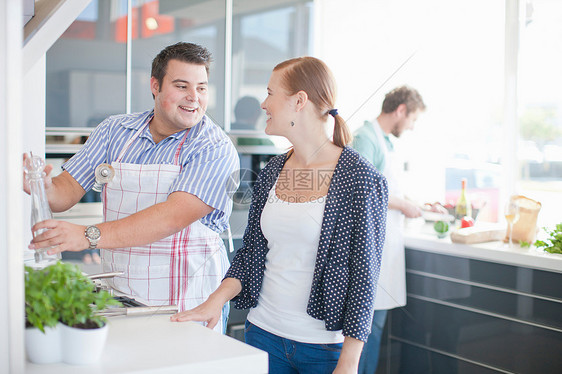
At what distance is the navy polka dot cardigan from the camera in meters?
1.13

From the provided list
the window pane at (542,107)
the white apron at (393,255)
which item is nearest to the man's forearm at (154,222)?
the white apron at (393,255)

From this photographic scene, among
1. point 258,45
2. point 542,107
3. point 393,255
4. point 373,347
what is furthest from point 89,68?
point 542,107

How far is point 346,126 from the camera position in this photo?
1.27 meters

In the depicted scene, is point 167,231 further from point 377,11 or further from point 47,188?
point 377,11

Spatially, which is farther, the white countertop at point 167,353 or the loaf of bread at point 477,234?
the loaf of bread at point 477,234

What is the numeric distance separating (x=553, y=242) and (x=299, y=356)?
1.18 metres

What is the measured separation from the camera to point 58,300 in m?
0.78

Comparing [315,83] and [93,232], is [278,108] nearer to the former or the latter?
[315,83]

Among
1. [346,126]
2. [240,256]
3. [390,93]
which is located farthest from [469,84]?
[240,256]

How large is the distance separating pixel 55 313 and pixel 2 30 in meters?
0.34

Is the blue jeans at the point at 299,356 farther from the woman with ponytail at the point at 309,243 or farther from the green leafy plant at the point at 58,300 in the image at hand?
the green leafy plant at the point at 58,300

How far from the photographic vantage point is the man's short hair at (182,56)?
1.41 m

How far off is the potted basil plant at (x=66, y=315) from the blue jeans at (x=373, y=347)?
1554 millimetres

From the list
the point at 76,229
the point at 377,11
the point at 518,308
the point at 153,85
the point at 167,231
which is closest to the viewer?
the point at 76,229
